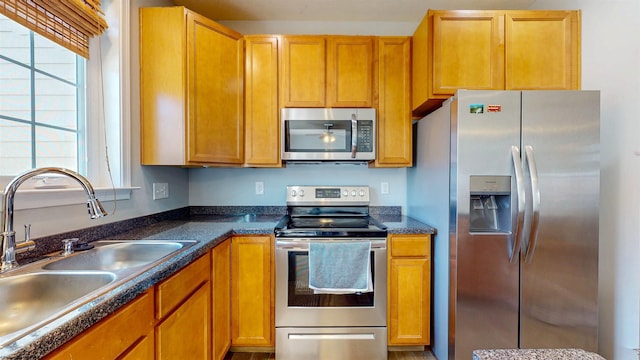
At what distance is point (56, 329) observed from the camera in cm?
64

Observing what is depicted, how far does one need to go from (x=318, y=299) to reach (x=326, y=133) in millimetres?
1191

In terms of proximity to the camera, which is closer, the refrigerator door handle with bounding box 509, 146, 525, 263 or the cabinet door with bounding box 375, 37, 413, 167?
the refrigerator door handle with bounding box 509, 146, 525, 263

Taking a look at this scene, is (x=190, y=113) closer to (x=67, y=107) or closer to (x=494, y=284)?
(x=67, y=107)

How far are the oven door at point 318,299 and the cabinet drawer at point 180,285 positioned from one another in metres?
0.52

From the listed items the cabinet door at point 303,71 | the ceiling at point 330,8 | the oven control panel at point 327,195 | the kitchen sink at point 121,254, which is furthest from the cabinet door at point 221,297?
the ceiling at point 330,8

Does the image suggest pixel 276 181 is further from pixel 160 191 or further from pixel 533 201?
pixel 533 201

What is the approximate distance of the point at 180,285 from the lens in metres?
1.22

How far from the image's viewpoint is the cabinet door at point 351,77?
2.19 m

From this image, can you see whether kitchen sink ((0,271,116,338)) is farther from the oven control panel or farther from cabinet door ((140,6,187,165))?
the oven control panel

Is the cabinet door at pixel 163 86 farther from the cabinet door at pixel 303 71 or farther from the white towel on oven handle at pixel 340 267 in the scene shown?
the white towel on oven handle at pixel 340 267

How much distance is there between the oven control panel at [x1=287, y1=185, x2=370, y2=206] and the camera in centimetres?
240

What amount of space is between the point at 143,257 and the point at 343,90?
1710mm

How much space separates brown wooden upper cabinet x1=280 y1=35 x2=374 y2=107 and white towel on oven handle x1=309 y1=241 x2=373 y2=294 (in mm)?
1077

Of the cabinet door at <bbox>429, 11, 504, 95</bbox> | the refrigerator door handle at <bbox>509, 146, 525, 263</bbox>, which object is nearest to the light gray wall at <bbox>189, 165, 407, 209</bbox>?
the cabinet door at <bbox>429, 11, 504, 95</bbox>
